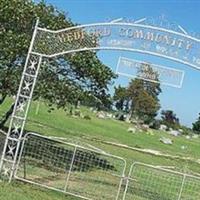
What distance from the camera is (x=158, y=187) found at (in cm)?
1313

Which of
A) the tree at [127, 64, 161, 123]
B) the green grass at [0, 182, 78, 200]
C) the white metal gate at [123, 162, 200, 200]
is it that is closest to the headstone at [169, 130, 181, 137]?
the tree at [127, 64, 161, 123]

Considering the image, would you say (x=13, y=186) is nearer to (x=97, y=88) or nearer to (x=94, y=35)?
(x=94, y=35)

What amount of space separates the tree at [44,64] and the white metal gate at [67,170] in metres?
2.68

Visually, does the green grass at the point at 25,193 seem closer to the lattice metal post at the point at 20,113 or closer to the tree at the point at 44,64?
the lattice metal post at the point at 20,113

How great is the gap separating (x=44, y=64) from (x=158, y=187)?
567cm

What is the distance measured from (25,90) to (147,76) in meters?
2.37

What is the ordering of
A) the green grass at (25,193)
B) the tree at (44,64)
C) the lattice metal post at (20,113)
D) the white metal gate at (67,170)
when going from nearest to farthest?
the green grass at (25,193)
the lattice metal post at (20,113)
the white metal gate at (67,170)
the tree at (44,64)

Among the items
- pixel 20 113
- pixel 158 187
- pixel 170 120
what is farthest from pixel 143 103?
pixel 20 113

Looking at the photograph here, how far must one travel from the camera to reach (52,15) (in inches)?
746

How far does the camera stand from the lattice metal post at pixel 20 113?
38.3 feet

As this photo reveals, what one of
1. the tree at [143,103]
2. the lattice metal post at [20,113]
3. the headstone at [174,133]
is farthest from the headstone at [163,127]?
the lattice metal post at [20,113]

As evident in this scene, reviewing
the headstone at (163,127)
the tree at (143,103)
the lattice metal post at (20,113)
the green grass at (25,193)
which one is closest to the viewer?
the green grass at (25,193)

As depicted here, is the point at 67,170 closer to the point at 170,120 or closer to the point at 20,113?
Result: the point at 20,113

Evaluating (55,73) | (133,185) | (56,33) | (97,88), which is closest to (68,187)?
(133,185)
